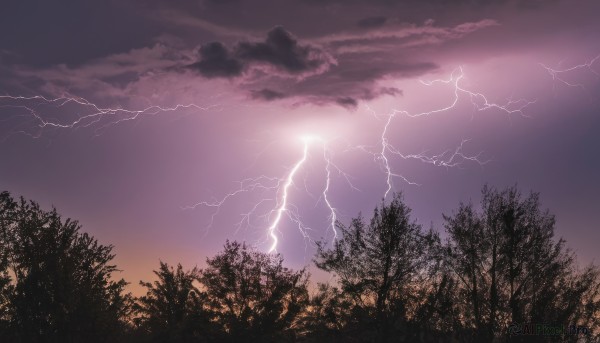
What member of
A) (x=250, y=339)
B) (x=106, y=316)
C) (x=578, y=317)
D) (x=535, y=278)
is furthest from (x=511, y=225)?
(x=106, y=316)

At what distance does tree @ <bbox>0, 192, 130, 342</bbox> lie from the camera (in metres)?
30.8

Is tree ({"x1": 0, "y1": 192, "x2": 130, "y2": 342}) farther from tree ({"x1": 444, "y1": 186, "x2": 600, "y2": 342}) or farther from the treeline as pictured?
tree ({"x1": 444, "y1": 186, "x2": 600, "y2": 342})

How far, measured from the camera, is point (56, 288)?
30781 mm

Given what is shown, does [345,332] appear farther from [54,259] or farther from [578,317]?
[54,259]

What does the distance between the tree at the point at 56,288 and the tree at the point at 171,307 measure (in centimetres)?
607

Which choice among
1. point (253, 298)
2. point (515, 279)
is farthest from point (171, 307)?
point (515, 279)

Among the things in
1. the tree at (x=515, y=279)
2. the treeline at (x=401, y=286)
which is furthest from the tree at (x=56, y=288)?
the tree at (x=515, y=279)

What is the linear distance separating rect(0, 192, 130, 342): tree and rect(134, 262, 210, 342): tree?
19.9 feet

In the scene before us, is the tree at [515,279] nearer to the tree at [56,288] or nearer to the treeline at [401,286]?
the treeline at [401,286]

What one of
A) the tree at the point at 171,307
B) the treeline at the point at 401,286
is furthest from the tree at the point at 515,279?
the tree at the point at 171,307

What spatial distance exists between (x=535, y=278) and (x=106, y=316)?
18.6m

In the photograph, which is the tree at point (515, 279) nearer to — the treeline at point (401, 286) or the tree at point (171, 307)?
the treeline at point (401, 286)

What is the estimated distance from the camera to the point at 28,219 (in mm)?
33562

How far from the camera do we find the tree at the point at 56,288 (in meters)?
30.8
